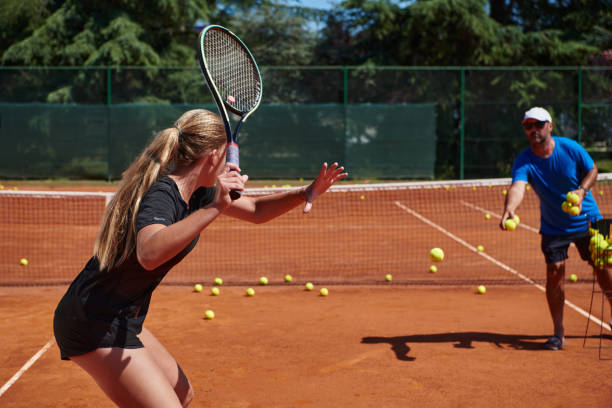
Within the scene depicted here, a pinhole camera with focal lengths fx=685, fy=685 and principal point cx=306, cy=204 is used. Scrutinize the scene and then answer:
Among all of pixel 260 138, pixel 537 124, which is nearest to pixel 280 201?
pixel 537 124

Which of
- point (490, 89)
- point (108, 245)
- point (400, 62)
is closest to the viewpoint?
point (108, 245)

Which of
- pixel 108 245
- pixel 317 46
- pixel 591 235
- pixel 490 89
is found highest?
pixel 317 46

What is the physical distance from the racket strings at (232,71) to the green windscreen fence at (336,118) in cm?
Answer: 1451

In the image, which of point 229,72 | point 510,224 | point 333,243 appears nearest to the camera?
point 229,72

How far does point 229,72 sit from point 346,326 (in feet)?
10.1

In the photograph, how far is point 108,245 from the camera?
8.00 feet

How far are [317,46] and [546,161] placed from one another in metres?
23.8

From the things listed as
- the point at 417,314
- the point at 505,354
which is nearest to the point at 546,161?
the point at 505,354

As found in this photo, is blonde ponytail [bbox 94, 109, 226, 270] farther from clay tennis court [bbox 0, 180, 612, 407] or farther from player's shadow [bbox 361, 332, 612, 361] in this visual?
player's shadow [bbox 361, 332, 612, 361]

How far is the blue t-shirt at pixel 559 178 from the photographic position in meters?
5.05

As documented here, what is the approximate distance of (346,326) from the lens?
19.0ft

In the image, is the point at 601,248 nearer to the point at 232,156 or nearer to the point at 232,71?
the point at 232,71

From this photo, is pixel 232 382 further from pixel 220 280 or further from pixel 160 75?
pixel 160 75

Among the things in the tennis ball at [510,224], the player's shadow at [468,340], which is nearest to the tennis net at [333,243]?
the player's shadow at [468,340]
